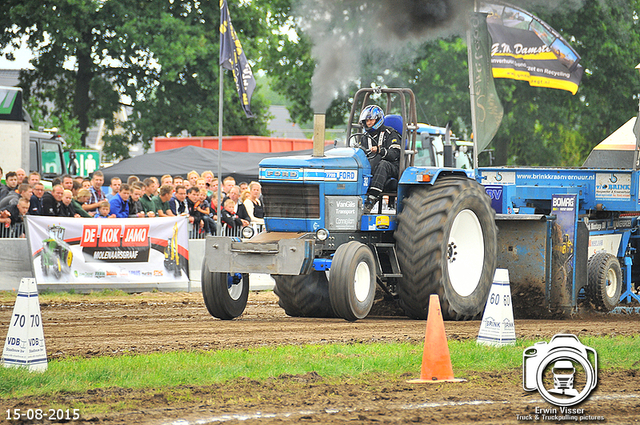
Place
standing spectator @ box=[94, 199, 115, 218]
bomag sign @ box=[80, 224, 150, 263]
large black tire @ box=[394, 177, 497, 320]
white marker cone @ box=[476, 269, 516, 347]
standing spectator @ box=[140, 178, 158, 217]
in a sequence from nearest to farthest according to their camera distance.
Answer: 1. white marker cone @ box=[476, 269, 516, 347]
2. large black tire @ box=[394, 177, 497, 320]
3. bomag sign @ box=[80, 224, 150, 263]
4. standing spectator @ box=[94, 199, 115, 218]
5. standing spectator @ box=[140, 178, 158, 217]

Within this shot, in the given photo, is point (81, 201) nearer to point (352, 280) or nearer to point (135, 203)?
point (135, 203)

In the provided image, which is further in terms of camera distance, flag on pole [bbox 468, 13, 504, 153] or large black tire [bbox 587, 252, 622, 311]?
flag on pole [bbox 468, 13, 504, 153]

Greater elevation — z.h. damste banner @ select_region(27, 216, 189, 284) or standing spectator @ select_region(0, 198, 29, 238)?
standing spectator @ select_region(0, 198, 29, 238)

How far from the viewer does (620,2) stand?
3170 centimetres

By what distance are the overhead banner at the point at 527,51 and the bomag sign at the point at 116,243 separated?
6.54 m

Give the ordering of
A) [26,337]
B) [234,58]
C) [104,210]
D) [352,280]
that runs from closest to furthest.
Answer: [26,337]
[352,280]
[104,210]
[234,58]

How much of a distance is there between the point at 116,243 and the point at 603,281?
7.43m

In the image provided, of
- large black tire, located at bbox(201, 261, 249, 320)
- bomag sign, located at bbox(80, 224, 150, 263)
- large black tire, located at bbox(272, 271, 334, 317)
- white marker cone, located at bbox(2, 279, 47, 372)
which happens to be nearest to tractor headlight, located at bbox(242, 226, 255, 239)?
large black tire, located at bbox(201, 261, 249, 320)

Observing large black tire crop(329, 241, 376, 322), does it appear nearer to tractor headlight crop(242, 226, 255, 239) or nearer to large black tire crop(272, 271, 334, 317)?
large black tire crop(272, 271, 334, 317)

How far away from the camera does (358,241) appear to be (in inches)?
378

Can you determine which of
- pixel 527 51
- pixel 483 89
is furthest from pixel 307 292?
pixel 527 51

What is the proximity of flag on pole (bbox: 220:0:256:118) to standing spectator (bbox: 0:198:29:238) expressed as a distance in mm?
4033

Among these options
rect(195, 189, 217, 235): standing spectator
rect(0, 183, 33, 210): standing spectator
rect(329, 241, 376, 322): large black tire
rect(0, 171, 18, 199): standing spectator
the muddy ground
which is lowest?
the muddy ground

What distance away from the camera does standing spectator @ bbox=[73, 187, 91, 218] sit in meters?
14.1
